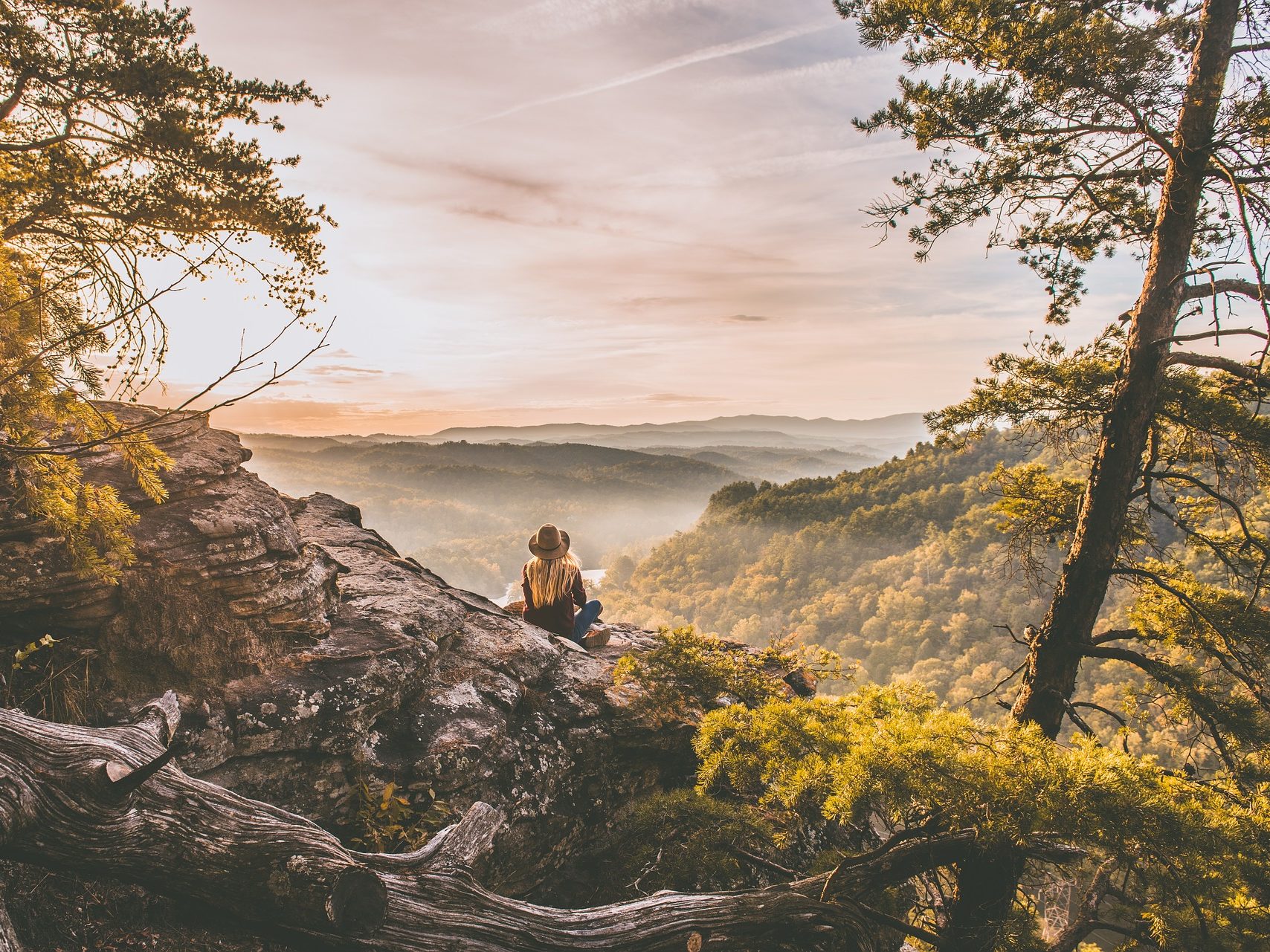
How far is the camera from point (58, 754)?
303 cm

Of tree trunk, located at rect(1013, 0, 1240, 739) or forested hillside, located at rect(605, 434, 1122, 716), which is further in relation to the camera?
forested hillside, located at rect(605, 434, 1122, 716)

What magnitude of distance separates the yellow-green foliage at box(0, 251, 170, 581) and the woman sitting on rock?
426cm

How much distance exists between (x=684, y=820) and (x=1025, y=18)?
7216 mm

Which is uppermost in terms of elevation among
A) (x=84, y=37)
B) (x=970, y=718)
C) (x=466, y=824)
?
(x=84, y=37)

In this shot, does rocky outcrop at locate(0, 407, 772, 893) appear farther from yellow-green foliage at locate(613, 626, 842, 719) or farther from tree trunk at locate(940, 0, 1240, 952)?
tree trunk at locate(940, 0, 1240, 952)

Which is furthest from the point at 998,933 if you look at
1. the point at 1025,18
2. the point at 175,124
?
the point at 175,124

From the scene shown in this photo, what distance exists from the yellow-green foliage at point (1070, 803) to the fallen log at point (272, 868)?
911 mm

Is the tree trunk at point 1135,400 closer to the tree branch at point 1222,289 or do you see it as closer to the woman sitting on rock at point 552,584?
the tree branch at point 1222,289

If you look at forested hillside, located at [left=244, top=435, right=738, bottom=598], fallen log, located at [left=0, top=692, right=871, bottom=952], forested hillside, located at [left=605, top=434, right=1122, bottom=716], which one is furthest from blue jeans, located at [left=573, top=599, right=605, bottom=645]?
forested hillside, located at [left=244, top=435, right=738, bottom=598]

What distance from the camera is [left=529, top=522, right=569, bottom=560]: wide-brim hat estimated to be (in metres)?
7.84

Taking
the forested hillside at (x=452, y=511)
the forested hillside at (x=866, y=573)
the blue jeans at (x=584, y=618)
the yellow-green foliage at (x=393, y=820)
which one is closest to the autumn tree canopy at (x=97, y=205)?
the yellow-green foliage at (x=393, y=820)

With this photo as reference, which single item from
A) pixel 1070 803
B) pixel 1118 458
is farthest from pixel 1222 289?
pixel 1070 803

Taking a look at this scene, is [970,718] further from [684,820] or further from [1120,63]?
[1120,63]

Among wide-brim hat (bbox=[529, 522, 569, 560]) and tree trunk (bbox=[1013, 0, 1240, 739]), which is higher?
tree trunk (bbox=[1013, 0, 1240, 739])
